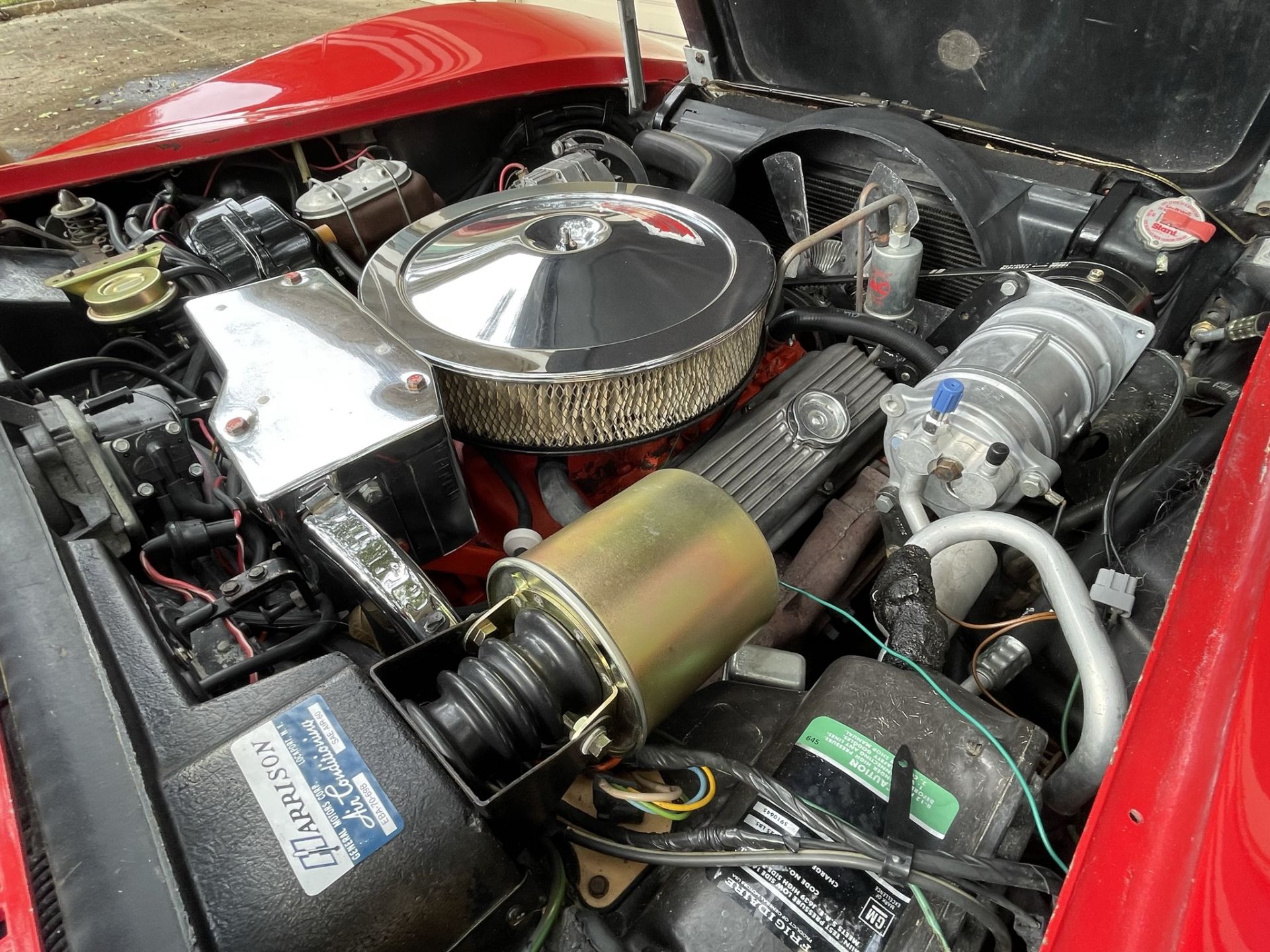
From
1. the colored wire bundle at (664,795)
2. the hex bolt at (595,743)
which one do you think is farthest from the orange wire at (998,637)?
the hex bolt at (595,743)

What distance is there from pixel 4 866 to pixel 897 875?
2.18ft

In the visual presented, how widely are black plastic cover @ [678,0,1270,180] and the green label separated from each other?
1.25 meters

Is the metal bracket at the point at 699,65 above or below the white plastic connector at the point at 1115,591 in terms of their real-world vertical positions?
above

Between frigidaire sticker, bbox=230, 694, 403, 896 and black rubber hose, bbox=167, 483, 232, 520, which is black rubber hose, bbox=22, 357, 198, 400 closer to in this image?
black rubber hose, bbox=167, 483, 232, 520

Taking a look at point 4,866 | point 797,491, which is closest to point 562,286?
point 797,491

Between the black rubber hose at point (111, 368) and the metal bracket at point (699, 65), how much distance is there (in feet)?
4.39

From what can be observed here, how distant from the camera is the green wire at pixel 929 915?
659 mm

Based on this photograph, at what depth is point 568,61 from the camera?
1874mm

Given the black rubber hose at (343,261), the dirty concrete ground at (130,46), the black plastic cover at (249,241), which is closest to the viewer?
the black plastic cover at (249,241)

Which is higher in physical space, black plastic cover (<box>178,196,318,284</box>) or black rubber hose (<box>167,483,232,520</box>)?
black plastic cover (<box>178,196,318,284</box>)

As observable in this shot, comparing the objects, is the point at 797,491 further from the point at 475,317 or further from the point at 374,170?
the point at 374,170

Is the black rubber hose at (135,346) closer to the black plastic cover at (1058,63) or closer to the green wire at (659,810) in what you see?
the green wire at (659,810)

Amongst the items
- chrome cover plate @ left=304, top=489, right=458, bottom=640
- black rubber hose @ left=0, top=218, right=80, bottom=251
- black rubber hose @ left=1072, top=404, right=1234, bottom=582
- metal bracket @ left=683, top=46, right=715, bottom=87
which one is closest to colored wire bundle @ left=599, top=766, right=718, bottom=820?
chrome cover plate @ left=304, top=489, right=458, bottom=640

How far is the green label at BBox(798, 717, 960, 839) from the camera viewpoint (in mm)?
721
